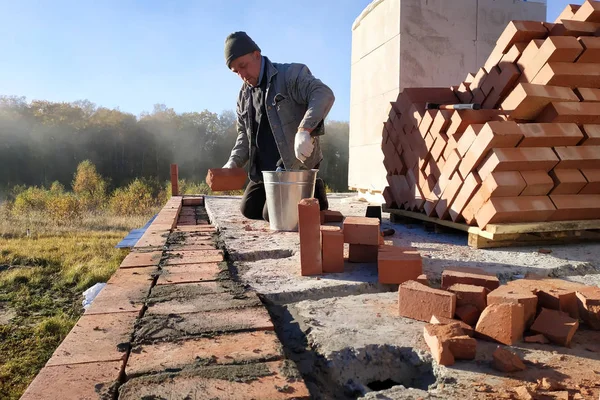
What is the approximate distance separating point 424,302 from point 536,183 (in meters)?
1.38

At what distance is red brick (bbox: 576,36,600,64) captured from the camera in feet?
7.97

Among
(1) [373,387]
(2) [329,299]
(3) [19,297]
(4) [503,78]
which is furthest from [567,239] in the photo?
(3) [19,297]

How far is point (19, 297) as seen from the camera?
26.4 ft

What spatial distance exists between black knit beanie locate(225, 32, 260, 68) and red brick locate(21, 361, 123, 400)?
8.42ft

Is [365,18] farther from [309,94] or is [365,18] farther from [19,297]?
[19,297]

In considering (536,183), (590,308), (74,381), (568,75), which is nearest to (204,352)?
(74,381)

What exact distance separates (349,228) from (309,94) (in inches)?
60.4

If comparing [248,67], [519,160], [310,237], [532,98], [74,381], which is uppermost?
[248,67]

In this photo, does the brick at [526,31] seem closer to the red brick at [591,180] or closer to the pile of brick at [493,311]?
the red brick at [591,180]

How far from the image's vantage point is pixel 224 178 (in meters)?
3.19

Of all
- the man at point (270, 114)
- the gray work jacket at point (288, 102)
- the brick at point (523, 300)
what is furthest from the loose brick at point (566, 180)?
the gray work jacket at point (288, 102)

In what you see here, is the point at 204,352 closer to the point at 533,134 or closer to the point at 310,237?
the point at 310,237

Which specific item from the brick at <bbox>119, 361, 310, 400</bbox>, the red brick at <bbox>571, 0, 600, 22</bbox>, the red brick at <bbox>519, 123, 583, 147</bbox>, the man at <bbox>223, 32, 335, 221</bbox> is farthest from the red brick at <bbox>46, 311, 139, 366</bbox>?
the red brick at <bbox>571, 0, 600, 22</bbox>

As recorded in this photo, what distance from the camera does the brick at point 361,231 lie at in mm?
2080
